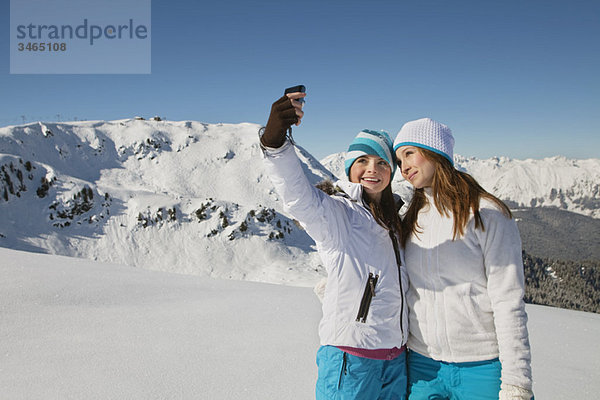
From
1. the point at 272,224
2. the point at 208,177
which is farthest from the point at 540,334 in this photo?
the point at 208,177

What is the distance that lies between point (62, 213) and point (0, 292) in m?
22.3

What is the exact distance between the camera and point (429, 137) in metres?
1.98

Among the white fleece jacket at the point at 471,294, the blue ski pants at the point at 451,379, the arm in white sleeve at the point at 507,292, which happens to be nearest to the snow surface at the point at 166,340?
the blue ski pants at the point at 451,379

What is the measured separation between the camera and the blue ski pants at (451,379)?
1777mm

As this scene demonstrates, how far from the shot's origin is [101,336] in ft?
12.7

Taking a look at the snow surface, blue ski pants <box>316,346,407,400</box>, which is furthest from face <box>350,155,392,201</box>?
the snow surface

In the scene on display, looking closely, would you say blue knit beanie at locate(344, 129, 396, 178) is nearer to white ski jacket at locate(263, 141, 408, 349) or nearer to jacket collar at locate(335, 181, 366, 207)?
jacket collar at locate(335, 181, 366, 207)

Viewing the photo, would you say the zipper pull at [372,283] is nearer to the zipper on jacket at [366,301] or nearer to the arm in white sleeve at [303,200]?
the zipper on jacket at [366,301]

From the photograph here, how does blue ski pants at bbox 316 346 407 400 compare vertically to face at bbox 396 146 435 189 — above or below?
below

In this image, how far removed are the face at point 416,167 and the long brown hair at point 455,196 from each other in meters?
0.02

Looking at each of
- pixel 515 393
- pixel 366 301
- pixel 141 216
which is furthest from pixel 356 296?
pixel 141 216

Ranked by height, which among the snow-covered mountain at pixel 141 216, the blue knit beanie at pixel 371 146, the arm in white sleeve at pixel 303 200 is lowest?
the snow-covered mountain at pixel 141 216

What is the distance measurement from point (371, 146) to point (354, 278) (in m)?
0.85

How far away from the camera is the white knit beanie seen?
198 centimetres
